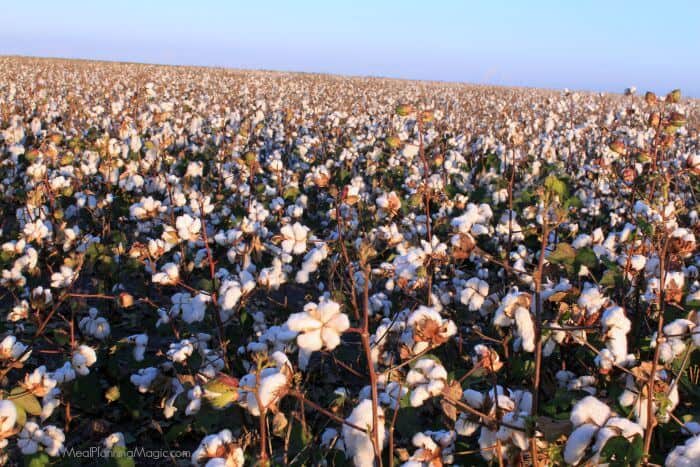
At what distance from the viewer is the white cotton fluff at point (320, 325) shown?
1.27 meters

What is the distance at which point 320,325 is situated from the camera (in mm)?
1288

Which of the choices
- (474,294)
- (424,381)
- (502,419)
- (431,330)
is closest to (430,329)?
(431,330)

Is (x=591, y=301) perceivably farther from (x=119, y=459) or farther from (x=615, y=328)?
(x=119, y=459)

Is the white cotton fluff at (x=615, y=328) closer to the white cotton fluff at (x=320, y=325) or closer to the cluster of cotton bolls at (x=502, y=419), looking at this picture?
the cluster of cotton bolls at (x=502, y=419)

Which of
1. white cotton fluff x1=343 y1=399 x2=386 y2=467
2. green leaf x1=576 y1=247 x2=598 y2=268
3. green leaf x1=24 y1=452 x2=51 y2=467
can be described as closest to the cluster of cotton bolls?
white cotton fluff x1=343 y1=399 x2=386 y2=467

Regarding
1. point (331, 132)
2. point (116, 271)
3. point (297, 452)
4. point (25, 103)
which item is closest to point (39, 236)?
point (116, 271)

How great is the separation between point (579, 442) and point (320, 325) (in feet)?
1.94

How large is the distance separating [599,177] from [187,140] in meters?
5.62

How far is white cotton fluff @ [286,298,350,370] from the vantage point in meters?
1.27

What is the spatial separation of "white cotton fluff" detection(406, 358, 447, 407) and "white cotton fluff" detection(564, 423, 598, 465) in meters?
0.39

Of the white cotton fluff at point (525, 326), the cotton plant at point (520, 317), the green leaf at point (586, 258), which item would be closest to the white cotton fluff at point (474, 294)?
the green leaf at point (586, 258)

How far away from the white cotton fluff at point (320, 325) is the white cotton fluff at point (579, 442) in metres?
0.53

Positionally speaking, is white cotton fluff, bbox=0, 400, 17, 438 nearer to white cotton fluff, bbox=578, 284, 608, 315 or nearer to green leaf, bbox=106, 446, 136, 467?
green leaf, bbox=106, 446, 136, 467

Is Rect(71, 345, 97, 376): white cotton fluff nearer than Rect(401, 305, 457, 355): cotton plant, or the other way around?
Rect(401, 305, 457, 355): cotton plant
